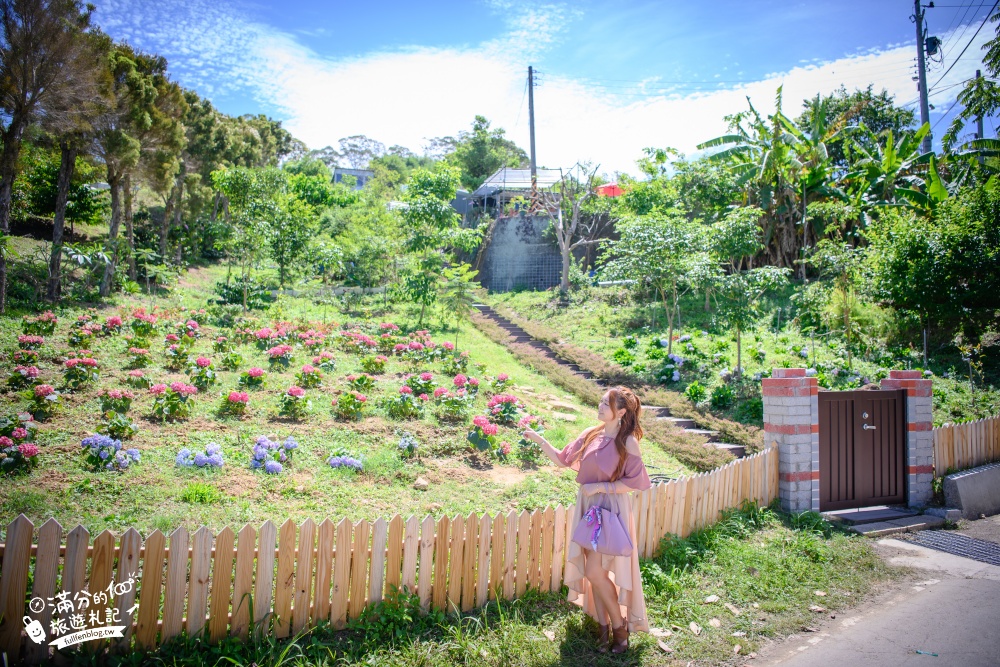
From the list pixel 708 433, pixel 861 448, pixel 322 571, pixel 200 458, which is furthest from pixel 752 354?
pixel 322 571

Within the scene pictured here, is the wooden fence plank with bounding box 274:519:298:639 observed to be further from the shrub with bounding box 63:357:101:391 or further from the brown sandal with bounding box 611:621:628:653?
the shrub with bounding box 63:357:101:391

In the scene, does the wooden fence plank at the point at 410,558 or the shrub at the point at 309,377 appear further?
the shrub at the point at 309,377

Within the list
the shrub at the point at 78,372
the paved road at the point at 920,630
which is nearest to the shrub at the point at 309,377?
the shrub at the point at 78,372

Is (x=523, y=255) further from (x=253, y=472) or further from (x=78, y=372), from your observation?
(x=253, y=472)

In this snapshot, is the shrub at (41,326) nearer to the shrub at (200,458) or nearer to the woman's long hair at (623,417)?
the shrub at (200,458)

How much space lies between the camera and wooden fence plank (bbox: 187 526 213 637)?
3.49 metres

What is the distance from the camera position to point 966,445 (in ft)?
28.1

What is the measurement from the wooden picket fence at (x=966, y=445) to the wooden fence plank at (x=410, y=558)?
786 cm

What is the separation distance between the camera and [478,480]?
6.60 meters

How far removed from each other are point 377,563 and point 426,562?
0.36m

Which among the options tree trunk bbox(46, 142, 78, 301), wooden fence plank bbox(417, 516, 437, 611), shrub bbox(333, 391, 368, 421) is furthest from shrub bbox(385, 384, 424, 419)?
tree trunk bbox(46, 142, 78, 301)

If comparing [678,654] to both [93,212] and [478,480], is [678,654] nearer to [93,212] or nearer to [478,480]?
[478,480]

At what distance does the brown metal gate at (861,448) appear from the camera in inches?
283

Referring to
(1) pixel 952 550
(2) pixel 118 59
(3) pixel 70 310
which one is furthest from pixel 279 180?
(1) pixel 952 550
